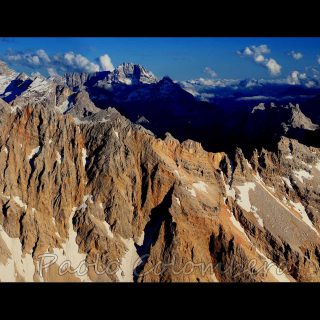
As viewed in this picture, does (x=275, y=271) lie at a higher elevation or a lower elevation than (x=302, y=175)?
lower

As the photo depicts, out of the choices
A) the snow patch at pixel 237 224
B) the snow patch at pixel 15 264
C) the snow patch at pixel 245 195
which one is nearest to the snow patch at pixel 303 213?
the snow patch at pixel 245 195

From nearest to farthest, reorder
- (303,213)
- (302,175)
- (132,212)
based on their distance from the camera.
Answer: (132,212) → (303,213) → (302,175)

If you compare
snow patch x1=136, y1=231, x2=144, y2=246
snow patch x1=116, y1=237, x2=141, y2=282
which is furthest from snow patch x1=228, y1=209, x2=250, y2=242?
snow patch x1=116, y1=237, x2=141, y2=282

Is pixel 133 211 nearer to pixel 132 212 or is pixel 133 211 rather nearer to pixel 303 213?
pixel 132 212

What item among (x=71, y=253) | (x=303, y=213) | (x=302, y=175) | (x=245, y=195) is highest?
Answer: (x=302, y=175)

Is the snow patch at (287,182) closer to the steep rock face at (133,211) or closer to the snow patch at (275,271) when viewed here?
the steep rock face at (133,211)

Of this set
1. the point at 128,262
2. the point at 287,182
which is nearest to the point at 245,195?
the point at 287,182

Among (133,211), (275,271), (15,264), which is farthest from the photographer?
(133,211)

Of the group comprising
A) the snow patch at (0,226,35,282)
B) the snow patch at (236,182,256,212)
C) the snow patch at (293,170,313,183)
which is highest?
the snow patch at (293,170,313,183)

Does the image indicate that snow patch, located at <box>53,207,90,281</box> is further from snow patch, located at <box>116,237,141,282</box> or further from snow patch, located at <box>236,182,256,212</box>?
snow patch, located at <box>236,182,256,212</box>

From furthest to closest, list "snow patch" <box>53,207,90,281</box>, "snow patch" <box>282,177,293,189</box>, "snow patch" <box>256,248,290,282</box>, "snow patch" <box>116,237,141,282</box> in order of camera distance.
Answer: "snow patch" <box>282,177,293,189</box> < "snow patch" <box>256,248,290,282</box> < "snow patch" <box>53,207,90,281</box> < "snow patch" <box>116,237,141,282</box>
